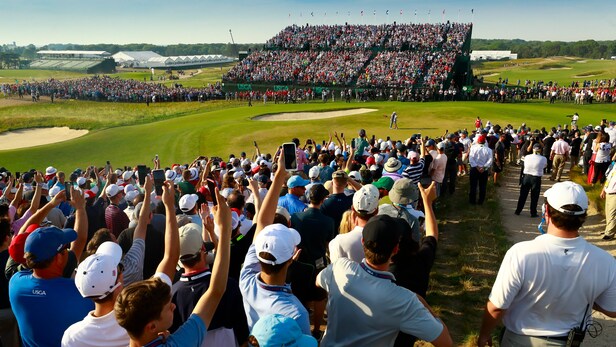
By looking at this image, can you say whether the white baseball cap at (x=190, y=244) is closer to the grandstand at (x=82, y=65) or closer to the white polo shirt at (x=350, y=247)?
the white polo shirt at (x=350, y=247)

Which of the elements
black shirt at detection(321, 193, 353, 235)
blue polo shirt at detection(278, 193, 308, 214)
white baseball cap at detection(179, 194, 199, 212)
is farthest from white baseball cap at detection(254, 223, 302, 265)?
blue polo shirt at detection(278, 193, 308, 214)

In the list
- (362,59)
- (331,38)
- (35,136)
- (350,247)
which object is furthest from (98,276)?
(331,38)

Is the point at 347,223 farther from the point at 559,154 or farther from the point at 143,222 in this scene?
the point at 559,154

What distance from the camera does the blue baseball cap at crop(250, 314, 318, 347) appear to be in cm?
243

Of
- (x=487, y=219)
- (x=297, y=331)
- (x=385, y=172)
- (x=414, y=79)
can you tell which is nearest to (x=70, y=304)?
(x=297, y=331)

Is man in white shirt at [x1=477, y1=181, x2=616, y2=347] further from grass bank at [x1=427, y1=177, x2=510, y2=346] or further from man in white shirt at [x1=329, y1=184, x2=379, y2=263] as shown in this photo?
grass bank at [x1=427, y1=177, x2=510, y2=346]

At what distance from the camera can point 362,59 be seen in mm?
52875

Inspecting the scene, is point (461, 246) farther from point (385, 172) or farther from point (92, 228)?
point (92, 228)

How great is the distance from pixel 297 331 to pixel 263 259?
2.97ft

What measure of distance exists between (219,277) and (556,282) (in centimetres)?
261

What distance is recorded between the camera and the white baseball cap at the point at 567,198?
348 cm

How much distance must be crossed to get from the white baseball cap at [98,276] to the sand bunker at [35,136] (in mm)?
33454

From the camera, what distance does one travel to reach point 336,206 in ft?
22.7

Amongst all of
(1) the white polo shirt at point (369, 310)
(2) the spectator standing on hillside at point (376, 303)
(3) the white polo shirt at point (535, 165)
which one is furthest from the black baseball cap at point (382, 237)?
(3) the white polo shirt at point (535, 165)
